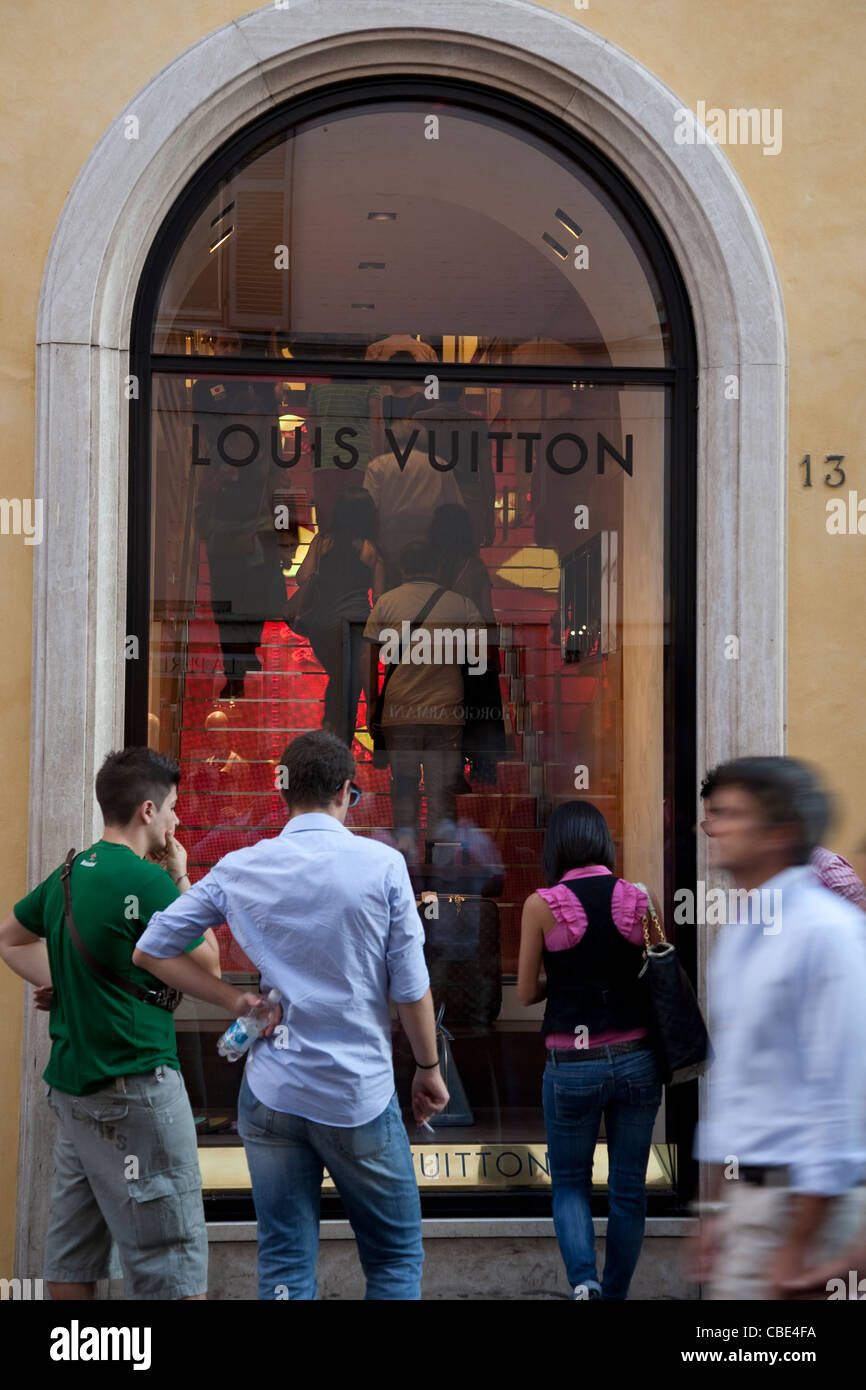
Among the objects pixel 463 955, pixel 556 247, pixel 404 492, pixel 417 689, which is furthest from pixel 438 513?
pixel 463 955

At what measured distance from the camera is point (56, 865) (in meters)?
4.64

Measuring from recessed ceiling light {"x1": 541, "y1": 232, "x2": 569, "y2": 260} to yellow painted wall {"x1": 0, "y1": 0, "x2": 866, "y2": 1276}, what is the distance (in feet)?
2.56

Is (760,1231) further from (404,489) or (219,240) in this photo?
(219,240)

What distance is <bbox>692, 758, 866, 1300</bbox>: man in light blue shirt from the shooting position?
2.21 m

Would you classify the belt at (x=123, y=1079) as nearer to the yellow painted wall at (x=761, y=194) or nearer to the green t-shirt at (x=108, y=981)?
the green t-shirt at (x=108, y=981)

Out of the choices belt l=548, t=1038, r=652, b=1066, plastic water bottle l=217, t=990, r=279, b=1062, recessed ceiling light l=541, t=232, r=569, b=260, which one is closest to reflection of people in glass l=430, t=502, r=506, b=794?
recessed ceiling light l=541, t=232, r=569, b=260

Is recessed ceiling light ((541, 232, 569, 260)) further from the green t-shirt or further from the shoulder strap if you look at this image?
the green t-shirt

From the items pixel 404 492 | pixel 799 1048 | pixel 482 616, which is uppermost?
pixel 404 492

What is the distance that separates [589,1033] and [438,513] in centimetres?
258

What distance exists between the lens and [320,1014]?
10.4 feet

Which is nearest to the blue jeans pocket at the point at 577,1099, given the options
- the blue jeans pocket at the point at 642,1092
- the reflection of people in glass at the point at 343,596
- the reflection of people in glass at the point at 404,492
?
the blue jeans pocket at the point at 642,1092

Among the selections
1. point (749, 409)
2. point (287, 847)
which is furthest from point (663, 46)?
point (287, 847)

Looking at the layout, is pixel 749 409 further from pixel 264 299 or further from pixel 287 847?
pixel 287 847
